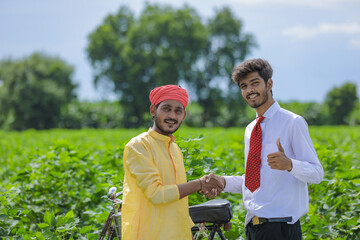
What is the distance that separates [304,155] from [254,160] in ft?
1.13

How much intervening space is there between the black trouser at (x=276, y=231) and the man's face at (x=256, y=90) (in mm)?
804

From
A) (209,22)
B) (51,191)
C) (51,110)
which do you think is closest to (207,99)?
(209,22)

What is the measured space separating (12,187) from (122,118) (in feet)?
155

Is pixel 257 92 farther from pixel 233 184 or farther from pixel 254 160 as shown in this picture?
pixel 233 184

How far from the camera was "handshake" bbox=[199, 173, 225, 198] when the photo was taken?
8.83 feet

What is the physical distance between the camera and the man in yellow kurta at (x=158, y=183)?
2523 millimetres

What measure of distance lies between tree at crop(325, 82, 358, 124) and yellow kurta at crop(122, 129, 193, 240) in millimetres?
71666

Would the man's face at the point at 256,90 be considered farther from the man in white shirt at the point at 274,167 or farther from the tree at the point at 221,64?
the tree at the point at 221,64

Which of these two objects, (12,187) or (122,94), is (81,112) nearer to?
(122,94)

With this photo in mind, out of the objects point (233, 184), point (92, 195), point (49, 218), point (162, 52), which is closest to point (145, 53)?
point (162, 52)

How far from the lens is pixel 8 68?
53781mm

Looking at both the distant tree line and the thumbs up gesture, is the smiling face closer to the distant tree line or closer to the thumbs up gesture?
the thumbs up gesture

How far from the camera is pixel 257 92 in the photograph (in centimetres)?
291

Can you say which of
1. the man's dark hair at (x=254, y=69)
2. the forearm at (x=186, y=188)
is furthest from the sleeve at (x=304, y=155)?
the forearm at (x=186, y=188)
